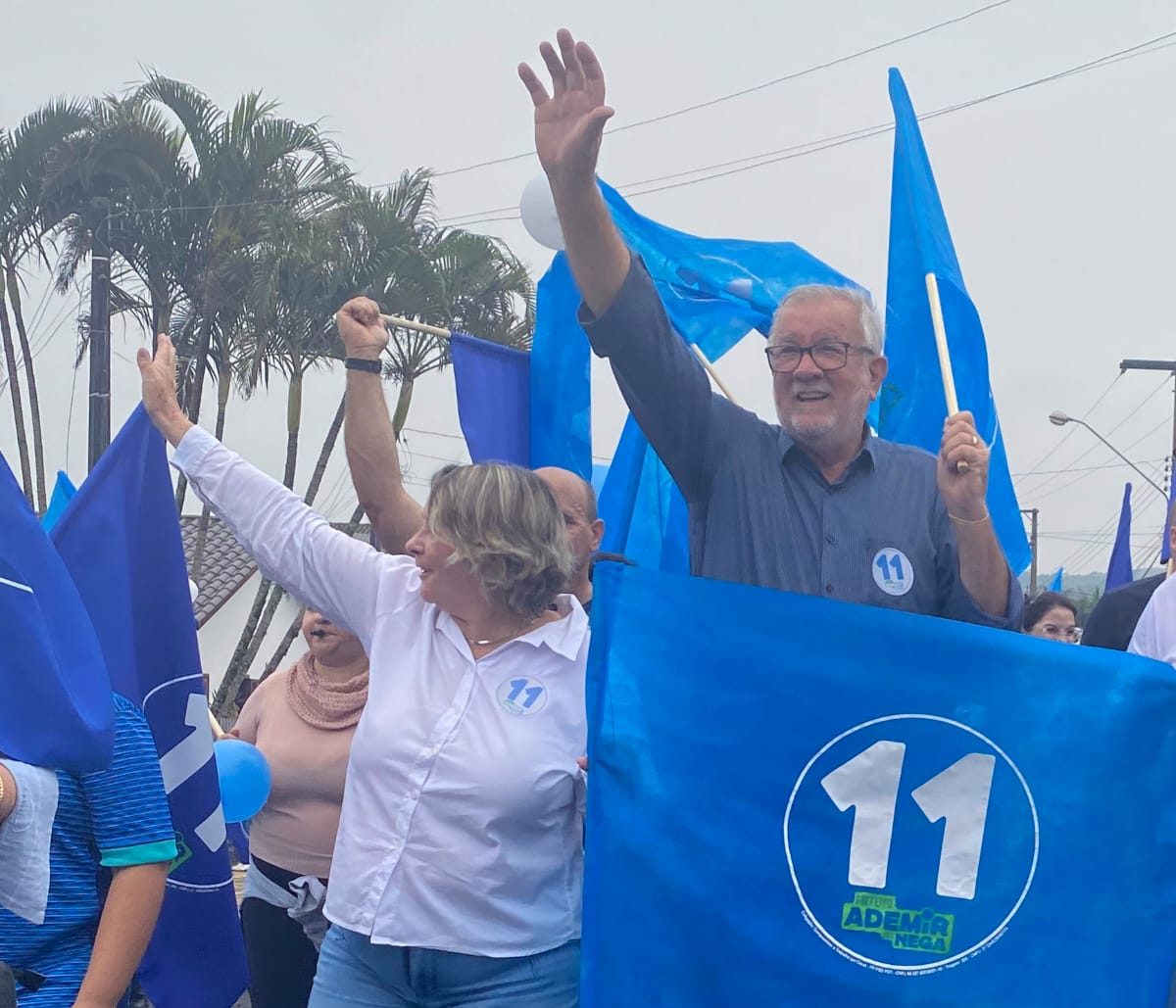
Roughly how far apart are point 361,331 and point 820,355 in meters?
1.03

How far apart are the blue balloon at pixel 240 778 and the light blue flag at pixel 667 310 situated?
1595mm

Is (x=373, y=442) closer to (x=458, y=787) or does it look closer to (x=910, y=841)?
(x=458, y=787)

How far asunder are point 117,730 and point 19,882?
0.32m

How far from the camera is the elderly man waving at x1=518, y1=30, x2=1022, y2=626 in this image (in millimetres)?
2697

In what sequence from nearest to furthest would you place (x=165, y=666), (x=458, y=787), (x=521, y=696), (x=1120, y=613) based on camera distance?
(x=458, y=787) → (x=521, y=696) → (x=165, y=666) → (x=1120, y=613)

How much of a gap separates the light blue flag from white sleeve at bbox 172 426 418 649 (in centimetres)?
222

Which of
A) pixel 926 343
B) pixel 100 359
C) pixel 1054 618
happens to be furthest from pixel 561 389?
pixel 100 359

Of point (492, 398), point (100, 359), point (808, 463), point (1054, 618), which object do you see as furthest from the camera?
point (100, 359)

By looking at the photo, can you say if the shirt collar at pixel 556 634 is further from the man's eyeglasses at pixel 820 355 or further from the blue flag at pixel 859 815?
the man's eyeglasses at pixel 820 355

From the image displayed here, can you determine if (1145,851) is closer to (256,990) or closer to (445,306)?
(256,990)

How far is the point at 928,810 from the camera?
2439 mm

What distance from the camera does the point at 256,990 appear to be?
3.84 m

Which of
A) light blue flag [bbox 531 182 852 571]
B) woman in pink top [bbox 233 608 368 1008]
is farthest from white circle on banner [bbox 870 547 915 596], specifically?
light blue flag [bbox 531 182 852 571]

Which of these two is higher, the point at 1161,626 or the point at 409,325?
the point at 409,325
